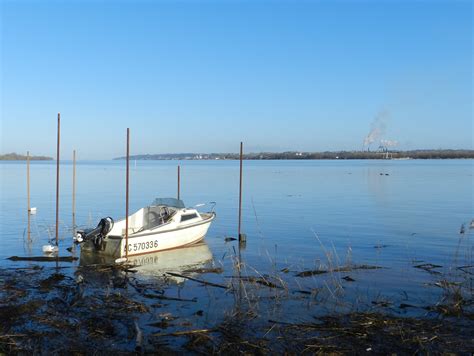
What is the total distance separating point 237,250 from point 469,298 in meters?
8.90

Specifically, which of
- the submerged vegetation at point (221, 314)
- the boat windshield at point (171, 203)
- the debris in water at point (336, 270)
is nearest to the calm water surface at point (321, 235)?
the debris in water at point (336, 270)

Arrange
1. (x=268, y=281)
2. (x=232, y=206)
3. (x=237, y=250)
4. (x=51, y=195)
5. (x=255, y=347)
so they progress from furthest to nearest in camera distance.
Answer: (x=51, y=195)
(x=232, y=206)
(x=237, y=250)
(x=268, y=281)
(x=255, y=347)

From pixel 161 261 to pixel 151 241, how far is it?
3.25 ft

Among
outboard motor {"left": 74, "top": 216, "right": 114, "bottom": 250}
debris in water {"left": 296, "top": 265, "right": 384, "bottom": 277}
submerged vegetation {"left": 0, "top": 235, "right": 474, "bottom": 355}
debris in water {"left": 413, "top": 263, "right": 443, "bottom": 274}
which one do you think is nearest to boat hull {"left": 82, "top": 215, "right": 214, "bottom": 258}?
outboard motor {"left": 74, "top": 216, "right": 114, "bottom": 250}

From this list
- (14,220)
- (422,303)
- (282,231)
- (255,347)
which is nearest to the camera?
(255,347)

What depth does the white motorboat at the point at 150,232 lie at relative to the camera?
15195 mm

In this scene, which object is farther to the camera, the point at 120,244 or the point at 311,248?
the point at 311,248

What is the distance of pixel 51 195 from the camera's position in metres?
40.3

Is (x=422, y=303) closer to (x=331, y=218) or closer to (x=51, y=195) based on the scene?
(x=331, y=218)

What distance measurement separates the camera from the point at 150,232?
16172 millimetres

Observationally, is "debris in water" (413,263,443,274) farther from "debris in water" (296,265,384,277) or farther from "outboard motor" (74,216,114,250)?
"outboard motor" (74,216,114,250)

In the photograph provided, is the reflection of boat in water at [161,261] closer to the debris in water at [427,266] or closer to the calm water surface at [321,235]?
the calm water surface at [321,235]

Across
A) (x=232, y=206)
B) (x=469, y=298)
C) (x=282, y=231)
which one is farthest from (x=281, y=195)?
(x=469, y=298)

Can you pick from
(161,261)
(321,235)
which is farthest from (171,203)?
(321,235)
